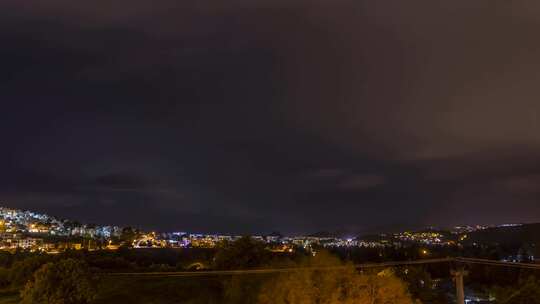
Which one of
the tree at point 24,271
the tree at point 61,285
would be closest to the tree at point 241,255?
the tree at point 24,271

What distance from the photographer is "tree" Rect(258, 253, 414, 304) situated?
52.6 feet

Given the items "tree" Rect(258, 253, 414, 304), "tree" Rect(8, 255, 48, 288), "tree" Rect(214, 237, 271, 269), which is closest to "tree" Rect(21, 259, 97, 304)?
"tree" Rect(258, 253, 414, 304)

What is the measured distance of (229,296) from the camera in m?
27.5

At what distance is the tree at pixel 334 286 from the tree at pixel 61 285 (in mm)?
8686

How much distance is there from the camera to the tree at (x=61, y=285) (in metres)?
20.6

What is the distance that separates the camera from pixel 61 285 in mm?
21031

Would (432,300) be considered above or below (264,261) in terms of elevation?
below

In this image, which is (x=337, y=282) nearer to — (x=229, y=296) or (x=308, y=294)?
(x=308, y=294)

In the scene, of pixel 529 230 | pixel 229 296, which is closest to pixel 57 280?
pixel 229 296

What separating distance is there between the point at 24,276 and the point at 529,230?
163m

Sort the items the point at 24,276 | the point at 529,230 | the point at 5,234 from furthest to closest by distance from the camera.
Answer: the point at 529,230 → the point at 5,234 → the point at 24,276

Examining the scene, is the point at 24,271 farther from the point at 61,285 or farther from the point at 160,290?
the point at 61,285

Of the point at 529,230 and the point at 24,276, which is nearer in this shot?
the point at 24,276

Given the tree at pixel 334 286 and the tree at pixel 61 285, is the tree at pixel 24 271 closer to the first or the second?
the tree at pixel 61 285
